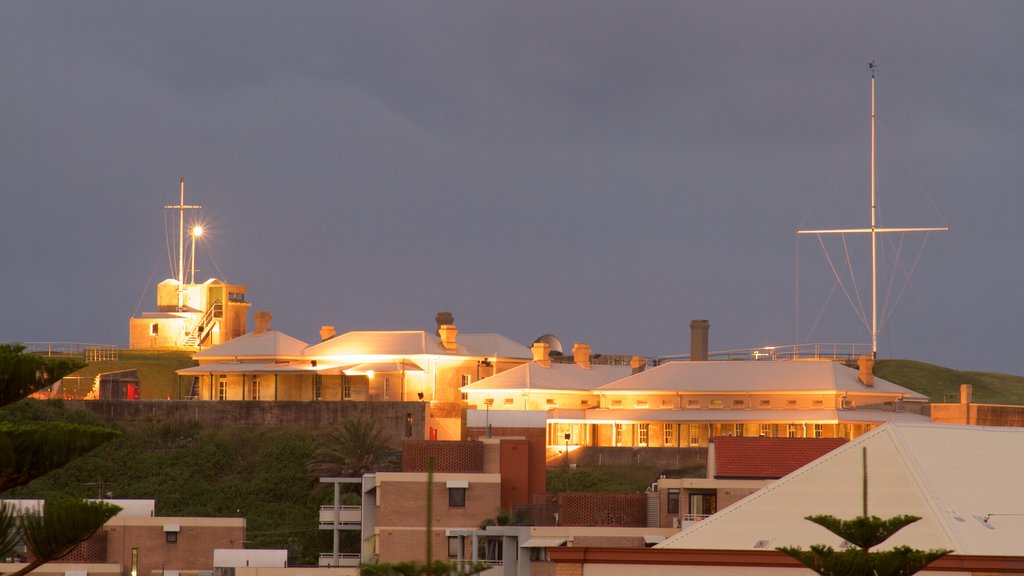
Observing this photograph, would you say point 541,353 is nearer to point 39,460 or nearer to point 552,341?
point 552,341

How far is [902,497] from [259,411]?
42989mm

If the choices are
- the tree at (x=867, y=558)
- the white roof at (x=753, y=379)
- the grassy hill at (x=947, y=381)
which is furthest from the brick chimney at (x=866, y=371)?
the tree at (x=867, y=558)

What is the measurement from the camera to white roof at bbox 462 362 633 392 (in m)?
80.6

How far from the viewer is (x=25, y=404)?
7575 cm

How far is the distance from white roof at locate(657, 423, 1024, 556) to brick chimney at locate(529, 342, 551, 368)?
143ft

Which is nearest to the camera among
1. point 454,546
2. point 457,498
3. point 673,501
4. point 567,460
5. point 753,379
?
point 673,501

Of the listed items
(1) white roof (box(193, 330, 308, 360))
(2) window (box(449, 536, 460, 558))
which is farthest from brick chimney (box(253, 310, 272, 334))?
(2) window (box(449, 536, 460, 558))

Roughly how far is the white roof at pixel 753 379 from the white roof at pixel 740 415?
3.79 ft

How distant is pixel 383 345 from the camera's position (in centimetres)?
8350

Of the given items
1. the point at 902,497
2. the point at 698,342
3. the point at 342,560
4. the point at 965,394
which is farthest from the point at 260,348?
the point at 902,497

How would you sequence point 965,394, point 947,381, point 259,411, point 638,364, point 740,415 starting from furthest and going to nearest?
point 947,381
point 638,364
point 965,394
point 259,411
point 740,415

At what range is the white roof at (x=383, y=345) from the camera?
270 ft

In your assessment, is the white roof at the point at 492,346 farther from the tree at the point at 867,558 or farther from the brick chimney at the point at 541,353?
the tree at the point at 867,558

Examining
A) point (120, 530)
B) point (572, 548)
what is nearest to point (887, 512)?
point (572, 548)
